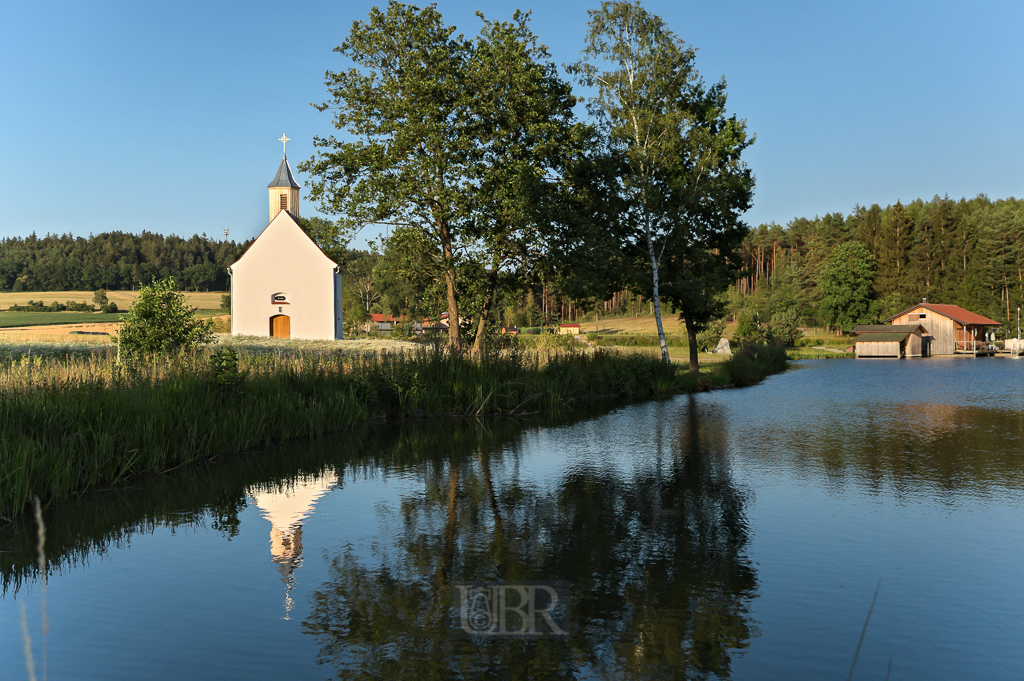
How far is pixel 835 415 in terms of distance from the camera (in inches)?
734

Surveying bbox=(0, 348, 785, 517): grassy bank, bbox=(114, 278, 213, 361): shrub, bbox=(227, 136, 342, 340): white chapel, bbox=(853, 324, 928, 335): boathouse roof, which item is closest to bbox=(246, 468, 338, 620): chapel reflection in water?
bbox=(0, 348, 785, 517): grassy bank

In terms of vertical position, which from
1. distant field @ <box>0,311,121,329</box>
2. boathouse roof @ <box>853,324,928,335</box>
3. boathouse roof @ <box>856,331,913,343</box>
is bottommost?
boathouse roof @ <box>856,331,913,343</box>

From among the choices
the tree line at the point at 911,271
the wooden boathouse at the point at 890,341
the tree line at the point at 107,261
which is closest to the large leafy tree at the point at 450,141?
the wooden boathouse at the point at 890,341

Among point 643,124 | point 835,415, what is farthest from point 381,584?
point 643,124

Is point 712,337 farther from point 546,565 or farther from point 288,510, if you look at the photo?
point 546,565

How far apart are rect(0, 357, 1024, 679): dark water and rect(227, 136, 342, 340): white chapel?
40.8m

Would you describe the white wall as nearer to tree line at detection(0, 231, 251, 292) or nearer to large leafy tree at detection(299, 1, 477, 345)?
large leafy tree at detection(299, 1, 477, 345)

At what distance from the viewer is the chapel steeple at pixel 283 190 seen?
64438mm

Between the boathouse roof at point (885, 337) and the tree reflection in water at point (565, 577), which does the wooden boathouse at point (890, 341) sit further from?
the tree reflection in water at point (565, 577)

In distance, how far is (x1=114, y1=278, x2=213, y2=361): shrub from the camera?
16.4m

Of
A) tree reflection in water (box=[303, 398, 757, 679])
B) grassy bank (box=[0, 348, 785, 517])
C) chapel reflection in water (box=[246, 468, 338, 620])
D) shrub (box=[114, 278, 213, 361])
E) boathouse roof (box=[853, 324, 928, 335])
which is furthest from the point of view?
boathouse roof (box=[853, 324, 928, 335])

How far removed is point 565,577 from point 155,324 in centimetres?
1449

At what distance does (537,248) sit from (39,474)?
25.9 metres

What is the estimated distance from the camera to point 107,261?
139 metres
